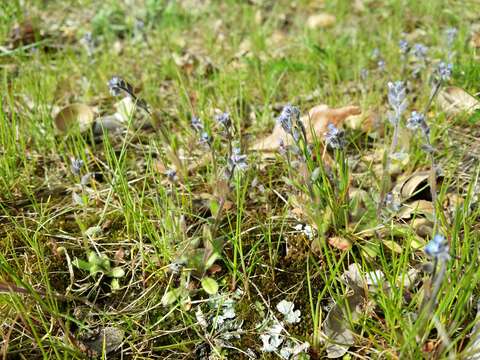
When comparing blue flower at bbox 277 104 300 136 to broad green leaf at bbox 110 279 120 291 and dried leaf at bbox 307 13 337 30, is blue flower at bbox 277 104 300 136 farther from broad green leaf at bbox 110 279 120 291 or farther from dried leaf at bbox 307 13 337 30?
dried leaf at bbox 307 13 337 30

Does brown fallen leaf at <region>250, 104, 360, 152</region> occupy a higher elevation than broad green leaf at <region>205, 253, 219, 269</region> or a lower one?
higher

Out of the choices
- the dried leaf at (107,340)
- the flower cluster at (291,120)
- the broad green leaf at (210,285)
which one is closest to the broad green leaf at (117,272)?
the dried leaf at (107,340)

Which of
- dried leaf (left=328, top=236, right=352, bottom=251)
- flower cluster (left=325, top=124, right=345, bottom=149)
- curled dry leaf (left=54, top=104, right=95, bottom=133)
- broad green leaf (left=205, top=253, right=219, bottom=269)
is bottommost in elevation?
dried leaf (left=328, top=236, right=352, bottom=251)

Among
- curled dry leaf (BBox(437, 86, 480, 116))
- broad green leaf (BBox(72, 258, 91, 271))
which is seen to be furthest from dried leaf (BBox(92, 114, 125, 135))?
curled dry leaf (BBox(437, 86, 480, 116))

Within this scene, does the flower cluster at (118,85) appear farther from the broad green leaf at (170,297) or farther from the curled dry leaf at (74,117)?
the broad green leaf at (170,297)

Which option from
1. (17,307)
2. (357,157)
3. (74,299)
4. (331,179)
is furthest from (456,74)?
(17,307)

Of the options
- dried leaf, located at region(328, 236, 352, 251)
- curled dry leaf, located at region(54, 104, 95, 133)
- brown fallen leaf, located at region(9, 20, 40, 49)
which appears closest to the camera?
dried leaf, located at region(328, 236, 352, 251)

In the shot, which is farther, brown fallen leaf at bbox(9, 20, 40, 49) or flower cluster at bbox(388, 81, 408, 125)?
brown fallen leaf at bbox(9, 20, 40, 49)
